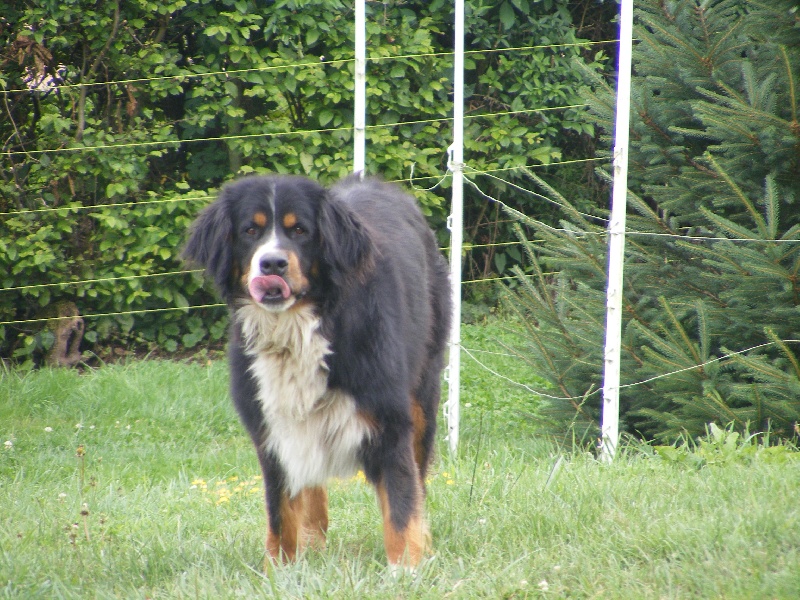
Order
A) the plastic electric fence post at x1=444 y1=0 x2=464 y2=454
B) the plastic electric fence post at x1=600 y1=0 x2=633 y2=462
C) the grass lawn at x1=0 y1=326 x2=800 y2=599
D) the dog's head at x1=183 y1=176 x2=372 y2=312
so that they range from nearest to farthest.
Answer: the grass lawn at x1=0 y1=326 x2=800 y2=599
the dog's head at x1=183 y1=176 x2=372 y2=312
the plastic electric fence post at x1=600 y1=0 x2=633 y2=462
the plastic electric fence post at x1=444 y1=0 x2=464 y2=454

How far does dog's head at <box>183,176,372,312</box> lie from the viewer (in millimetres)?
3314

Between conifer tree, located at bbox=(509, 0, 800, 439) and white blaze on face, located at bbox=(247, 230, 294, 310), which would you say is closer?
white blaze on face, located at bbox=(247, 230, 294, 310)

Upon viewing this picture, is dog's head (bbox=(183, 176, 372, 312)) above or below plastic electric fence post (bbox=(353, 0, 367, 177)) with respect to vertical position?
below

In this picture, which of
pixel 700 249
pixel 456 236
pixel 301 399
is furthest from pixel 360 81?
pixel 301 399

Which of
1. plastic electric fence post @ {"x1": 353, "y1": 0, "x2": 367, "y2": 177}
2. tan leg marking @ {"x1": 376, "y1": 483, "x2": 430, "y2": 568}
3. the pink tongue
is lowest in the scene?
tan leg marking @ {"x1": 376, "y1": 483, "x2": 430, "y2": 568}

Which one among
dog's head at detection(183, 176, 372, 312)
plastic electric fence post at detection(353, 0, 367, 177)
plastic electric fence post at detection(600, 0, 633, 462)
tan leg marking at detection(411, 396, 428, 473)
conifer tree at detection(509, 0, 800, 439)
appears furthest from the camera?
plastic electric fence post at detection(353, 0, 367, 177)

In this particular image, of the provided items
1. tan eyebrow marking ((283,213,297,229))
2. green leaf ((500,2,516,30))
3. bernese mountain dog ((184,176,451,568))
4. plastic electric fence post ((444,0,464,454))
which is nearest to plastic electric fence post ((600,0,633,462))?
plastic electric fence post ((444,0,464,454))

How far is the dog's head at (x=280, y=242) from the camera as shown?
10.9 feet

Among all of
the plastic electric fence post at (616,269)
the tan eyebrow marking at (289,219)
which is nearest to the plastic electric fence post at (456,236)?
the plastic electric fence post at (616,269)

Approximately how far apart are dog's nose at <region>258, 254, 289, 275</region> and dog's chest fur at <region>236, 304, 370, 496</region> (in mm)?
170

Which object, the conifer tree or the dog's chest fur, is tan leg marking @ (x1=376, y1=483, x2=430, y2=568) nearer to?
the dog's chest fur

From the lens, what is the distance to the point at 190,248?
3.62 metres

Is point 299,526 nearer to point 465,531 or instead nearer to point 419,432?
point 465,531

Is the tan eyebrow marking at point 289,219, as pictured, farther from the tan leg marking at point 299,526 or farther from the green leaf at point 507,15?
the green leaf at point 507,15
